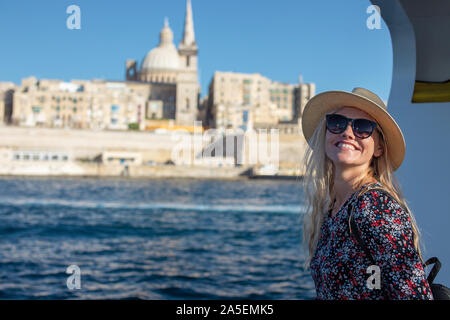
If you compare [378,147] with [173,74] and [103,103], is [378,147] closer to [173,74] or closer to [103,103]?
[103,103]

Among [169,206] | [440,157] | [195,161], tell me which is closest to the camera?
[440,157]

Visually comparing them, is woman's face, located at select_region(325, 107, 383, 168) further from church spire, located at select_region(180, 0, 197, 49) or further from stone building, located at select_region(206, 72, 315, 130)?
church spire, located at select_region(180, 0, 197, 49)

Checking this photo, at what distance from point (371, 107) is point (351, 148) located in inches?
2.9

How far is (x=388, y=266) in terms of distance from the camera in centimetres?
69

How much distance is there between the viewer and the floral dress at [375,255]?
685 mm

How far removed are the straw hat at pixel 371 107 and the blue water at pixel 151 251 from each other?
242 mm

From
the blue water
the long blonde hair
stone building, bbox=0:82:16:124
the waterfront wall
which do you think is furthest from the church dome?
the long blonde hair

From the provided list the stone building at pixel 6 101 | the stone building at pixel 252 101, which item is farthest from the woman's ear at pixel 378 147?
the stone building at pixel 6 101

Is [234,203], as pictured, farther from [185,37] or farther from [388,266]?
[185,37]

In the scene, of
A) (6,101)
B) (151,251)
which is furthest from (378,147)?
(6,101)

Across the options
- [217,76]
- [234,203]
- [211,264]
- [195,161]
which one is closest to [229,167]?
[195,161]

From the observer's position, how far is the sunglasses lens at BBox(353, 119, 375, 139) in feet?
2.70

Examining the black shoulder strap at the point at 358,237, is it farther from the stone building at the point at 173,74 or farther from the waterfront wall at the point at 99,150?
the stone building at the point at 173,74
